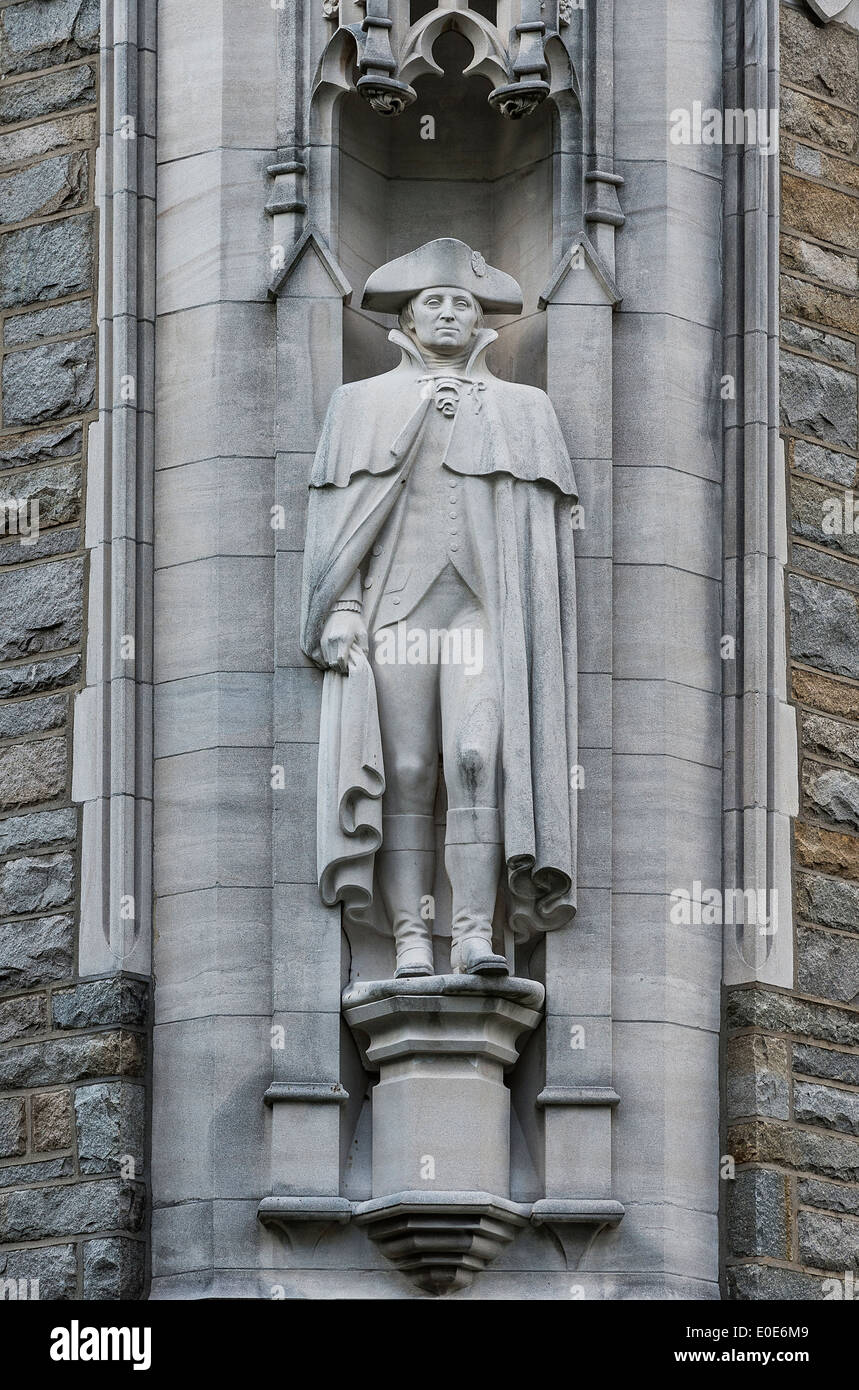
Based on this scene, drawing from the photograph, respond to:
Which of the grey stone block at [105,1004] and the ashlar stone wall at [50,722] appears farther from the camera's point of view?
the grey stone block at [105,1004]

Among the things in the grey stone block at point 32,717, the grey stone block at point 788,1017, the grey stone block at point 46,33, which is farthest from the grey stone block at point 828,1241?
the grey stone block at point 46,33

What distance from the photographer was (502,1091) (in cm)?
1240

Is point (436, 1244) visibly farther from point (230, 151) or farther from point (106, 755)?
point (230, 151)

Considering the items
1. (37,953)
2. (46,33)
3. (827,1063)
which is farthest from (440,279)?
(827,1063)

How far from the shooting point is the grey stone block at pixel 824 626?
1330 cm

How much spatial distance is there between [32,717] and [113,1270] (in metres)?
2.20

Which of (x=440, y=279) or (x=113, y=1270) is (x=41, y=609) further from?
(x=113, y=1270)

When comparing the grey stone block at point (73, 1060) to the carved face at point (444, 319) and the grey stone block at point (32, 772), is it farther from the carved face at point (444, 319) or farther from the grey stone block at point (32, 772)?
the carved face at point (444, 319)

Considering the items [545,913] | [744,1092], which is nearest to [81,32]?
[545,913]

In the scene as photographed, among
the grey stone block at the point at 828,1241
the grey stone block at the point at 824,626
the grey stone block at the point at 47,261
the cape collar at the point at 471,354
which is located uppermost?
the grey stone block at the point at 47,261

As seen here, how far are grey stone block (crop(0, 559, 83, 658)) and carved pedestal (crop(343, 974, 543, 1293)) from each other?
1892mm

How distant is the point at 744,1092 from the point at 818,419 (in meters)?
2.76
